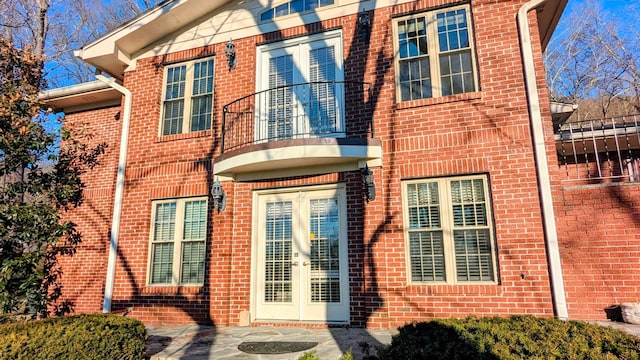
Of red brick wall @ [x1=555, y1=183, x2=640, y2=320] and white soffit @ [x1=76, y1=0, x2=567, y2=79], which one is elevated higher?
white soffit @ [x1=76, y1=0, x2=567, y2=79]

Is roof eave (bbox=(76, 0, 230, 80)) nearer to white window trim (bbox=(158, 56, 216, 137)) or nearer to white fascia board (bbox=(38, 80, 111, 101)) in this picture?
white fascia board (bbox=(38, 80, 111, 101))

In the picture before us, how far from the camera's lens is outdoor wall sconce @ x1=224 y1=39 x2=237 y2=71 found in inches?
319

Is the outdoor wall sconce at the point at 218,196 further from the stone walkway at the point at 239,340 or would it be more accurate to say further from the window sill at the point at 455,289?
the window sill at the point at 455,289

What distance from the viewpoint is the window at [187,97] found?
8.40 metres

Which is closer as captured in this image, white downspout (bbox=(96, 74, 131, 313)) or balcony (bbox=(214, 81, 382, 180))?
balcony (bbox=(214, 81, 382, 180))

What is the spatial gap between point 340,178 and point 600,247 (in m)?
3.95

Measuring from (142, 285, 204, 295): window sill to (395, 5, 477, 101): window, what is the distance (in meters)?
5.01

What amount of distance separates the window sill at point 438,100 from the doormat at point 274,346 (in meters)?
4.08

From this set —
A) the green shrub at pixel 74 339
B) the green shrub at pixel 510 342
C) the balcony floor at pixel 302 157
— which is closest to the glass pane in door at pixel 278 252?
the balcony floor at pixel 302 157

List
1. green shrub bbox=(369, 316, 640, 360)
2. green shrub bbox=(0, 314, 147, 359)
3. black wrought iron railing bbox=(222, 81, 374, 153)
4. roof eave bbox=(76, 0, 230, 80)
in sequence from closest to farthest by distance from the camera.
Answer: green shrub bbox=(369, 316, 640, 360)
green shrub bbox=(0, 314, 147, 359)
black wrought iron railing bbox=(222, 81, 374, 153)
roof eave bbox=(76, 0, 230, 80)

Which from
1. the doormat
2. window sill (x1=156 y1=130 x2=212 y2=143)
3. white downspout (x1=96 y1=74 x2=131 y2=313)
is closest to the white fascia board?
white downspout (x1=96 y1=74 x2=131 y2=313)

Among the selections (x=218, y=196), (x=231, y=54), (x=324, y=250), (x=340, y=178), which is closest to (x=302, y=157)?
(x=340, y=178)

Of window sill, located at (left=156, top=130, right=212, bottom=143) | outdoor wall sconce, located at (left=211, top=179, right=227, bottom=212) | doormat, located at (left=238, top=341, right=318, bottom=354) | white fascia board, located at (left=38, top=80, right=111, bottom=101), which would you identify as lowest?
doormat, located at (left=238, top=341, right=318, bottom=354)

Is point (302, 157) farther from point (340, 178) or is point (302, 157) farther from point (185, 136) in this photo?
point (185, 136)
